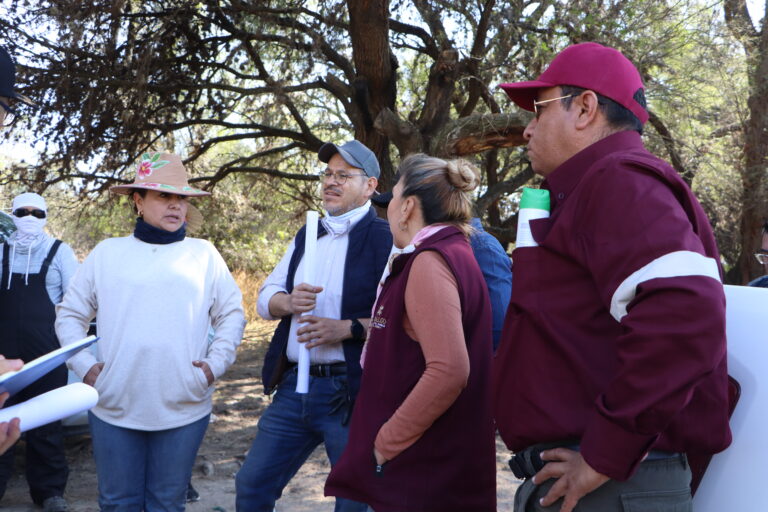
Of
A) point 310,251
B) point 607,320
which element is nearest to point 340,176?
point 310,251

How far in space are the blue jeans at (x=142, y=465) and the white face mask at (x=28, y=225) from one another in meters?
2.32

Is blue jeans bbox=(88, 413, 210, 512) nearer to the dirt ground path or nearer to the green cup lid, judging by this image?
the dirt ground path

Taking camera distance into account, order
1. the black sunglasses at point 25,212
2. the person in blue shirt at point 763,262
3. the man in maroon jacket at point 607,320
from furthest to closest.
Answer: the black sunglasses at point 25,212 < the person in blue shirt at point 763,262 < the man in maroon jacket at point 607,320

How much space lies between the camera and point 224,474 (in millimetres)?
5824

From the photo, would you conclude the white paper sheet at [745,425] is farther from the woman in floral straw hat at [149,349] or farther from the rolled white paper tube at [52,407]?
the woman in floral straw hat at [149,349]

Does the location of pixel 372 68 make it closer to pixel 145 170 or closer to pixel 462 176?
pixel 145 170

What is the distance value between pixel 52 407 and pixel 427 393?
3.84 feet

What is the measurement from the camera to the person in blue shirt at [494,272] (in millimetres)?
3271

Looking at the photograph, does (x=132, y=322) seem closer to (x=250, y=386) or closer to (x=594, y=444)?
(x=594, y=444)

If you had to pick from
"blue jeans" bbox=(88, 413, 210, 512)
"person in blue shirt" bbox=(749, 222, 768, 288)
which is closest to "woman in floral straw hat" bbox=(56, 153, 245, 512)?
"blue jeans" bbox=(88, 413, 210, 512)

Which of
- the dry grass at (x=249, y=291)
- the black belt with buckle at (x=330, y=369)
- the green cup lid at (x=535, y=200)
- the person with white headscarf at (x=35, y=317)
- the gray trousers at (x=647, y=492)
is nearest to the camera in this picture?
the gray trousers at (x=647, y=492)

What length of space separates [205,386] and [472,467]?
5.04ft

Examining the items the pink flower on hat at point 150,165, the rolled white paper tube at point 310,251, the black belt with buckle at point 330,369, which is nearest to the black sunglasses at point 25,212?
the pink flower on hat at point 150,165

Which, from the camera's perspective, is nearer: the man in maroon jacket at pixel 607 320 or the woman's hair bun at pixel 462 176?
the man in maroon jacket at pixel 607 320
